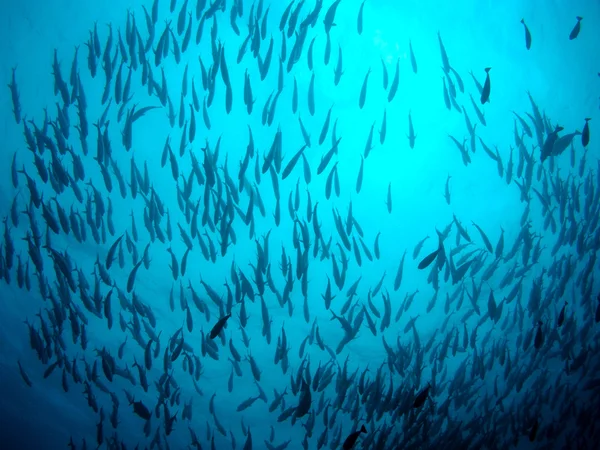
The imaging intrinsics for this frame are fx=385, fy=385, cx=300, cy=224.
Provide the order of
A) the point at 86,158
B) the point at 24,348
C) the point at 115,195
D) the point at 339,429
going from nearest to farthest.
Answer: the point at 339,429 → the point at 86,158 → the point at 115,195 → the point at 24,348

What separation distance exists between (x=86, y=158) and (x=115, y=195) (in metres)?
1.64

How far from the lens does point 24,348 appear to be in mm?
21109

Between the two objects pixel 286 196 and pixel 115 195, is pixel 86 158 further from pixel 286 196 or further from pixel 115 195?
pixel 286 196

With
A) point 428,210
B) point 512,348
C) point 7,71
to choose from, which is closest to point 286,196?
point 428,210

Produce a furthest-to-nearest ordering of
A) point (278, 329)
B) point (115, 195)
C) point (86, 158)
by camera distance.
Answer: point (278, 329)
point (115, 195)
point (86, 158)

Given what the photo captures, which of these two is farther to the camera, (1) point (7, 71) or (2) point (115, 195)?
(2) point (115, 195)

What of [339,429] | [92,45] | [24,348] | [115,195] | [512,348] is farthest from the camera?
[24,348]

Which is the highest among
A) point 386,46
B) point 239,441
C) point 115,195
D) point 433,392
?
point 386,46

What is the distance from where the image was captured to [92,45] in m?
7.11

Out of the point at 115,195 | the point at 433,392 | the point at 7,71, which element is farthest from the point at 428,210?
the point at 7,71

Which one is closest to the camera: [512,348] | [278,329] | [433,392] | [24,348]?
[433,392]

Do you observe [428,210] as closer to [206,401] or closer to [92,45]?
[92,45]

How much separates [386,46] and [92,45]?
8.06 m

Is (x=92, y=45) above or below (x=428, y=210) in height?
below
